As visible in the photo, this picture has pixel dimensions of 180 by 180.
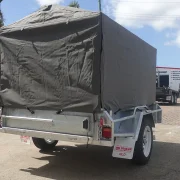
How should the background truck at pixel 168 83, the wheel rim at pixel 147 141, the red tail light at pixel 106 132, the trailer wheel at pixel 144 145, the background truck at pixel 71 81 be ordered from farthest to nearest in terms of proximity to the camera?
the background truck at pixel 168 83
the wheel rim at pixel 147 141
the trailer wheel at pixel 144 145
the background truck at pixel 71 81
the red tail light at pixel 106 132

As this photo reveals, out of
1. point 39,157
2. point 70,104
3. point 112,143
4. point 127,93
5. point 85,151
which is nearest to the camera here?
point 112,143

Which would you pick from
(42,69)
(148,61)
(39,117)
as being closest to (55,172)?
(39,117)

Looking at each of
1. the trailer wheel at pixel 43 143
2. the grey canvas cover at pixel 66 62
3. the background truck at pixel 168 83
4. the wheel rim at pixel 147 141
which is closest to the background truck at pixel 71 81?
the grey canvas cover at pixel 66 62

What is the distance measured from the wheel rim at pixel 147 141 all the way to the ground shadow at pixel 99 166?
26cm

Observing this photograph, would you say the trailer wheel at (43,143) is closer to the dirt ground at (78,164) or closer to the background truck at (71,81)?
the dirt ground at (78,164)

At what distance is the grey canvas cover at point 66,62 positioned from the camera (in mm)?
5410

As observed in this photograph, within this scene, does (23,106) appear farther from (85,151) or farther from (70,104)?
(85,151)

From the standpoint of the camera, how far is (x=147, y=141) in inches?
274

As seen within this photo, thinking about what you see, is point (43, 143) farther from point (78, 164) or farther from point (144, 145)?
point (144, 145)

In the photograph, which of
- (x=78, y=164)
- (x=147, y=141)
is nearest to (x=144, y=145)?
(x=147, y=141)

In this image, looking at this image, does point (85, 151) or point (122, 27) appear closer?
point (122, 27)

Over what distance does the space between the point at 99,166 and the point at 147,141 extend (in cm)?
123

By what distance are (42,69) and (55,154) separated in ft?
8.02

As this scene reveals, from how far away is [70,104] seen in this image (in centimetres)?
560
